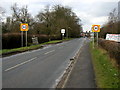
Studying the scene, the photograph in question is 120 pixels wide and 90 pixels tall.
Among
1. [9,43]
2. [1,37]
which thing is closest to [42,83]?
[1,37]

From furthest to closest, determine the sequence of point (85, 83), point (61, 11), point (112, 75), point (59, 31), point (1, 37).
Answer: point (61, 11)
point (59, 31)
point (1, 37)
point (112, 75)
point (85, 83)

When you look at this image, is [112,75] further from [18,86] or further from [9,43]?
[9,43]

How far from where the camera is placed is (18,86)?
283 inches

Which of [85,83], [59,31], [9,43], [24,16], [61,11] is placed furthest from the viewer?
[61,11]

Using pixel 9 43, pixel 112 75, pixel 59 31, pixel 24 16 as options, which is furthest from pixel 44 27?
pixel 112 75

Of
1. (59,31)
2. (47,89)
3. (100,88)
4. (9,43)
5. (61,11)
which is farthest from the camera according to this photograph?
(61,11)

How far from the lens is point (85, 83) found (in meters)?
7.42

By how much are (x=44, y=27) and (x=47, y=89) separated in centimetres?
6440

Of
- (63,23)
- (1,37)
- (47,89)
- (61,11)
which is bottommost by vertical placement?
(47,89)

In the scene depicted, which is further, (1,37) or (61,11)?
(61,11)

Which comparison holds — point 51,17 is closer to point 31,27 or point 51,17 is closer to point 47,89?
point 31,27

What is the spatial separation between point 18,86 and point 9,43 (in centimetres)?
2502

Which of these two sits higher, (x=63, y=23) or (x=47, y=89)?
(x=63, y=23)

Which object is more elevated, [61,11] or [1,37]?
[61,11]
